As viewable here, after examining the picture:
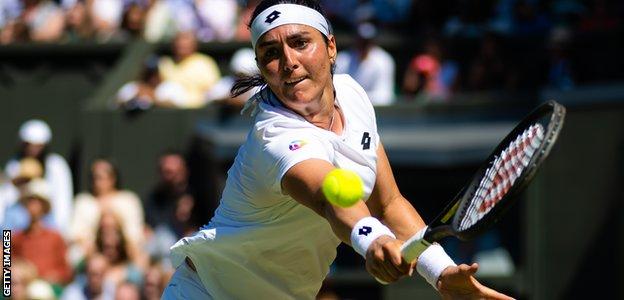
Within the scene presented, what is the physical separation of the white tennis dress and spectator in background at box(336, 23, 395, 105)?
6.11 meters

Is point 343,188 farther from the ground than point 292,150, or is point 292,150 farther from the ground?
point 292,150

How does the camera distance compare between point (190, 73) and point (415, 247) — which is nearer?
point (415, 247)

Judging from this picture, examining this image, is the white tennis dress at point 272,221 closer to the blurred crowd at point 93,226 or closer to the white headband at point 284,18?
the white headband at point 284,18

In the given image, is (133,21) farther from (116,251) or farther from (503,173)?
(503,173)

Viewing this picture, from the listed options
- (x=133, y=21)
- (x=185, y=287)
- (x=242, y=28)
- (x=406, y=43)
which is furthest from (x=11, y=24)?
(x=185, y=287)

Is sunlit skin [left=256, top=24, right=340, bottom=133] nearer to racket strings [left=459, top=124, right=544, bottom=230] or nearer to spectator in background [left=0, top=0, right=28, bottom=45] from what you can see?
racket strings [left=459, top=124, right=544, bottom=230]

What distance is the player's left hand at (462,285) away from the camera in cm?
491

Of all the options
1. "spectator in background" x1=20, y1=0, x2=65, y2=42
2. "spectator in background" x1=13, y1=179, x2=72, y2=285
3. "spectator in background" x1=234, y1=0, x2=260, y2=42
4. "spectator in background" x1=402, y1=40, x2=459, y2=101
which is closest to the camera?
"spectator in background" x1=13, y1=179, x2=72, y2=285

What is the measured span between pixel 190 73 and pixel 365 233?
26.3ft

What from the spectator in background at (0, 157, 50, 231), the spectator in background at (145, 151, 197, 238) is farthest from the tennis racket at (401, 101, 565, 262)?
the spectator in background at (0, 157, 50, 231)

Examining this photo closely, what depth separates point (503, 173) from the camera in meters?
4.99

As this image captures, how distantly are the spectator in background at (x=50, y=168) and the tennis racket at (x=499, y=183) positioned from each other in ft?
24.7

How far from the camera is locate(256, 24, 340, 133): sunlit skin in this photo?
5438mm

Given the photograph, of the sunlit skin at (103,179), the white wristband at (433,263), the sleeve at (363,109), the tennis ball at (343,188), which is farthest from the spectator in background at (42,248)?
the tennis ball at (343,188)
